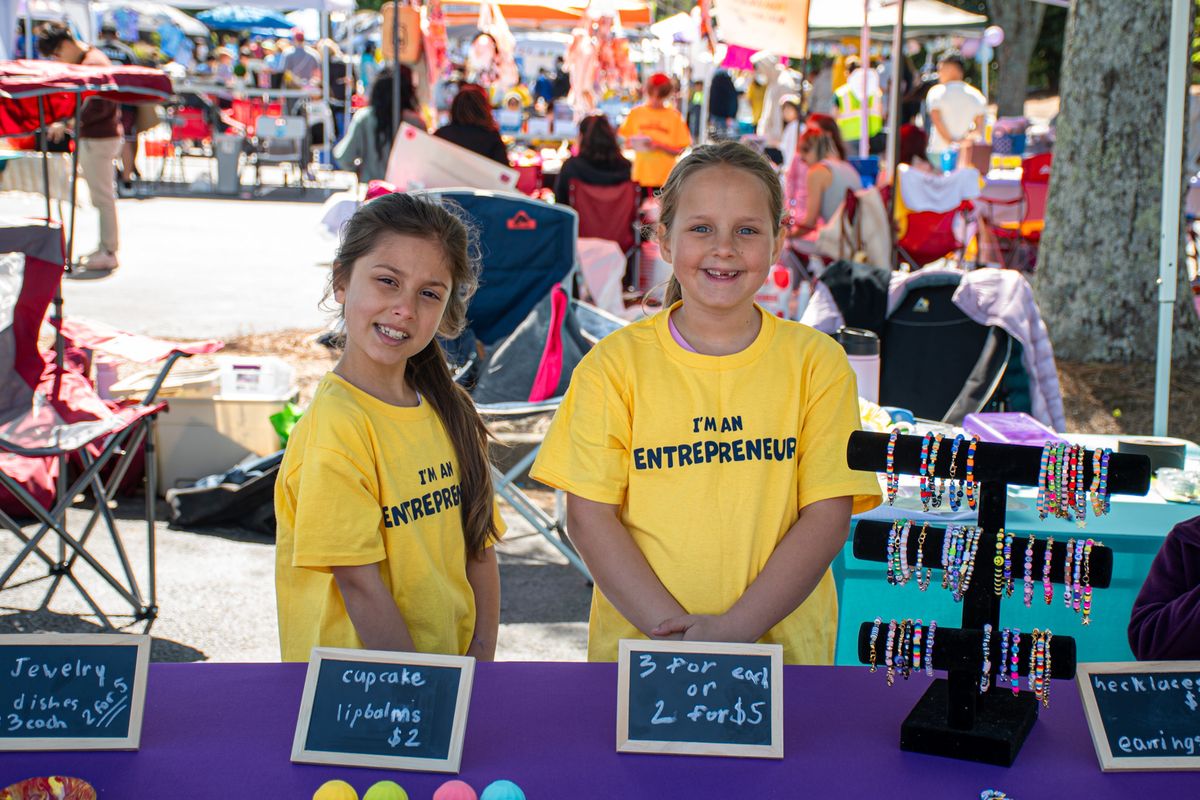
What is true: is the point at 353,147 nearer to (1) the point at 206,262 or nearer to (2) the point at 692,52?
(1) the point at 206,262

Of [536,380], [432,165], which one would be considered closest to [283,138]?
[432,165]

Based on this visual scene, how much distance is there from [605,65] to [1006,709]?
1307 centimetres

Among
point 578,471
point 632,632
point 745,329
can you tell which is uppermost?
point 745,329

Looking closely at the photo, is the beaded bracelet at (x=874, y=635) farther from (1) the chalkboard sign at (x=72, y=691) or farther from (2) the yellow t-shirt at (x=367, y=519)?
(1) the chalkboard sign at (x=72, y=691)

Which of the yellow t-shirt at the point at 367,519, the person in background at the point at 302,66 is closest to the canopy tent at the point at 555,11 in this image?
the person in background at the point at 302,66

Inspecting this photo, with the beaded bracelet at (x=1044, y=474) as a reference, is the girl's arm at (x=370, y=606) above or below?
below

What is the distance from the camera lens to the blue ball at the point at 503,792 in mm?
1391

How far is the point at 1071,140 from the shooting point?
7.07 metres

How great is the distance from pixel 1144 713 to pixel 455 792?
2.82ft

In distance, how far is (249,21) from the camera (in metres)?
27.9

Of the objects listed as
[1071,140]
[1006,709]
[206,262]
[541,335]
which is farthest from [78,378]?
[206,262]

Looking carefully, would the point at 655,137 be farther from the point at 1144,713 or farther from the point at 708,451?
the point at 1144,713

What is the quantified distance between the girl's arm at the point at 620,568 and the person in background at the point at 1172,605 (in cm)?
70

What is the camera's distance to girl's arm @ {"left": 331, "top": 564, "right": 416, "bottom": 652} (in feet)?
6.22
